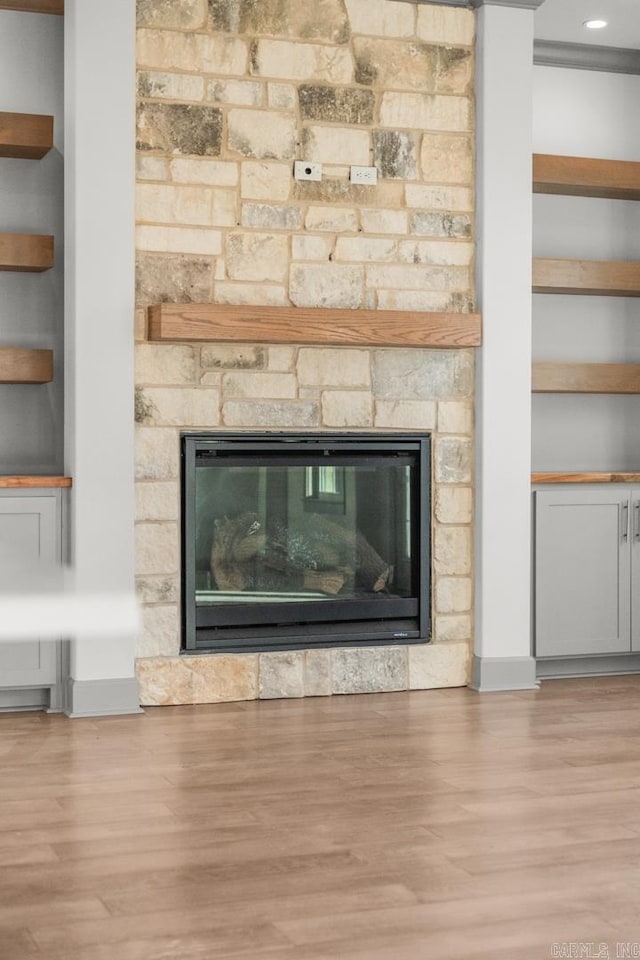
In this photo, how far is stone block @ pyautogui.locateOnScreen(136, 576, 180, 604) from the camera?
4.72 metres

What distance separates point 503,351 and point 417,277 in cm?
48

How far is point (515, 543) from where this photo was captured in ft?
17.0

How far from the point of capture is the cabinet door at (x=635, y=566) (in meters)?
5.38

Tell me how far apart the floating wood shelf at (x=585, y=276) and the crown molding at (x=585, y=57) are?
0.95 metres

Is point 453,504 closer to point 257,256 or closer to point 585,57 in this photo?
point 257,256

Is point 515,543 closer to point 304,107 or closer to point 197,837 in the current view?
point 304,107

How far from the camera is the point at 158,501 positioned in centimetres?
475

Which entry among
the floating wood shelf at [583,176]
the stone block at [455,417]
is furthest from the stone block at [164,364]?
the floating wood shelf at [583,176]

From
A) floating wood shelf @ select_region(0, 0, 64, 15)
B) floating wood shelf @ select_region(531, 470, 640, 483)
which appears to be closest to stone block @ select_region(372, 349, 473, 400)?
floating wood shelf @ select_region(531, 470, 640, 483)

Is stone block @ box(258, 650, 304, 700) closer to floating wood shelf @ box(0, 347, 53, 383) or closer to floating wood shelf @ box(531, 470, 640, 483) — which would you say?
floating wood shelf @ box(531, 470, 640, 483)

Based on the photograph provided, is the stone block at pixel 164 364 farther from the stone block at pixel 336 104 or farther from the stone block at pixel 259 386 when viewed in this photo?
the stone block at pixel 336 104

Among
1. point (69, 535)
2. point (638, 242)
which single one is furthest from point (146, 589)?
point (638, 242)

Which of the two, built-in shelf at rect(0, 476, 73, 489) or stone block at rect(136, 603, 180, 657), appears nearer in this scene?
built-in shelf at rect(0, 476, 73, 489)

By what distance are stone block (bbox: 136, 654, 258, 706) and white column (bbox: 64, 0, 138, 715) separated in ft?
0.31
